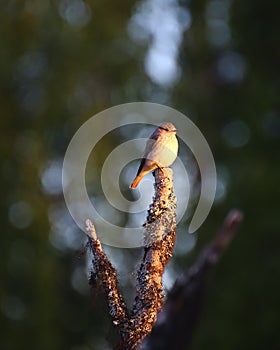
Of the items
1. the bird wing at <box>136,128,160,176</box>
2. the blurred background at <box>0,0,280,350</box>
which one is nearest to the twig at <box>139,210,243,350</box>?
the bird wing at <box>136,128,160,176</box>

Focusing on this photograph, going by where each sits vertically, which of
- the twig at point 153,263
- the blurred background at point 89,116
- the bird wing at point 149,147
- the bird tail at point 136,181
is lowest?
the twig at point 153,263

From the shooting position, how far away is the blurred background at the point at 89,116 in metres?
13.2

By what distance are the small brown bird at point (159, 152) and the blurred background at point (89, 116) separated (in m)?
8.23

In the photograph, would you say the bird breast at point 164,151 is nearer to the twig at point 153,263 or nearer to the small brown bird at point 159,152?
the small brown bird at point 159,152

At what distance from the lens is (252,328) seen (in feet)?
41.7

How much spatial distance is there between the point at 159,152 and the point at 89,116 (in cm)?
991

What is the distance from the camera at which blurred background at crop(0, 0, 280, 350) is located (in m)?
13.2

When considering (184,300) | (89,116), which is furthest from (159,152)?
(89,116)

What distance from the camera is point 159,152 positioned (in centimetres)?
450

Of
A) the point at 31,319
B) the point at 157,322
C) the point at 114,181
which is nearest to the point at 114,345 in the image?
the point at 157,322

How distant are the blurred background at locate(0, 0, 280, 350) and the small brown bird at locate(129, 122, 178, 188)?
27.0 feet

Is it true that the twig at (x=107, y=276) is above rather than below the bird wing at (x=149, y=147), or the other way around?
below

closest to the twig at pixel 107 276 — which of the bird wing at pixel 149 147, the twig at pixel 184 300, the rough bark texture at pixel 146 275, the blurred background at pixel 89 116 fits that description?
the rough bark texture at pixel 146 275

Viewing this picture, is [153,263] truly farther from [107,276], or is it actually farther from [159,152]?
[159,152]
